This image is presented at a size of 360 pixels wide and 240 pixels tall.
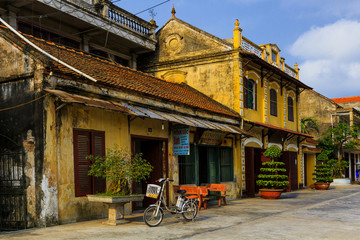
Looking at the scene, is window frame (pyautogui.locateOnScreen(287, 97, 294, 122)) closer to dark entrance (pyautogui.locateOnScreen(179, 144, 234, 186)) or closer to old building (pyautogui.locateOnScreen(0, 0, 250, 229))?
dark entrance (pyautogui.locateOnScreen(179, 144, 234, 186))

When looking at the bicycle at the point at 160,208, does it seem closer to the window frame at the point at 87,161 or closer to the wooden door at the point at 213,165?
the window frame at the point at 87,161

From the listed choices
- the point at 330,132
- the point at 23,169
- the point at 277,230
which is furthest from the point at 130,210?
the point at 330,132

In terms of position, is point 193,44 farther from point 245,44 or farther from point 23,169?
point 23,169

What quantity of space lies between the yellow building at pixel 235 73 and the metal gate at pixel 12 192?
10603 mm

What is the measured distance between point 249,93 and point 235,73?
6.00 feet

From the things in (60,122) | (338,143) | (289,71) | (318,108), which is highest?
(289,71)

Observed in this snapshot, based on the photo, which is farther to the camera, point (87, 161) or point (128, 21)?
point (128, 21)

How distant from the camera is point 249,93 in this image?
64.8 feet

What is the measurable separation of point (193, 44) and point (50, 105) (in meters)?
11.2

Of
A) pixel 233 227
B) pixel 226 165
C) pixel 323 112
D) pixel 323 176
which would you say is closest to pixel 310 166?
pixel 323 176

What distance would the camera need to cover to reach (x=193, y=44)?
19.7 meters

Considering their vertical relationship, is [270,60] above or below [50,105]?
above

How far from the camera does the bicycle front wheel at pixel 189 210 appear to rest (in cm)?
1048

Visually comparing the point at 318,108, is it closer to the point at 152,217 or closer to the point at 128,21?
the point at 128,21
